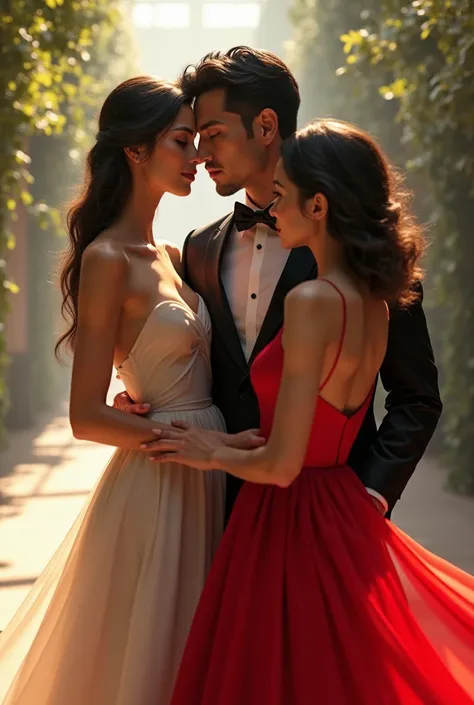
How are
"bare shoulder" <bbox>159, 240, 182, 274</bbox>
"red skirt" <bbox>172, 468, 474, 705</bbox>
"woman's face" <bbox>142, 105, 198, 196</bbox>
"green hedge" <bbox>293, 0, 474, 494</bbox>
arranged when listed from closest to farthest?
"red skirt" <bbox>172, 468, 474, 705</bbox>, "woman's face" <bbox>142, 105, 198, 196</bbox>, "bare shoulder" <bbox>159, 240, 182, 274</bbox>, "green hedge" <bbox>293, 0, 474, 494</bbox>

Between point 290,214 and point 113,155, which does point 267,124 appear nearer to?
point 113,155

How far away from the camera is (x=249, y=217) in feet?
11.3

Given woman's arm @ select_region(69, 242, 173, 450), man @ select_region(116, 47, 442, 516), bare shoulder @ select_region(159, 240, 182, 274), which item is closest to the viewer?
woman's arm @ select_region(69, 242, 173, 450)

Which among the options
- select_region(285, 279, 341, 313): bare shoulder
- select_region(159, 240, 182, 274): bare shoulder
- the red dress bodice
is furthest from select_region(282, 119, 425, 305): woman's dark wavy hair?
select_region(159, 240, 182, 274): bare shoulder

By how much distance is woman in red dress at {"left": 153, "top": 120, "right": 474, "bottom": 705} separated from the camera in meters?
2.59

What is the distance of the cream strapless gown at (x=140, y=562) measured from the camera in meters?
3.12

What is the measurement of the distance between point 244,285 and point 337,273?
75cm

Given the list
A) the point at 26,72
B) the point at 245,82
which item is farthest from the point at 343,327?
the point at 26,72

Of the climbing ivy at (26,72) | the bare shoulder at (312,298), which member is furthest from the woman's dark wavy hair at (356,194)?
the climbing ivy at (26,72)

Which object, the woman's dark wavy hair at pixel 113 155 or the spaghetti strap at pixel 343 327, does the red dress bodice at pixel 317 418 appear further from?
the woman's dark wavy hair at pixel 113 155

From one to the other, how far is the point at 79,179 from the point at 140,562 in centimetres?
1202

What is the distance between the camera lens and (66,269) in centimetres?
349

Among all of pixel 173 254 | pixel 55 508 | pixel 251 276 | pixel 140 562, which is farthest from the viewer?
A: pixel 55 508

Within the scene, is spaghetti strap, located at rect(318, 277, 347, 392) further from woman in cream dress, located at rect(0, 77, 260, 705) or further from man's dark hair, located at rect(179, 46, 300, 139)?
man's dark hair, located at rect(179, 46, 300, 139)
